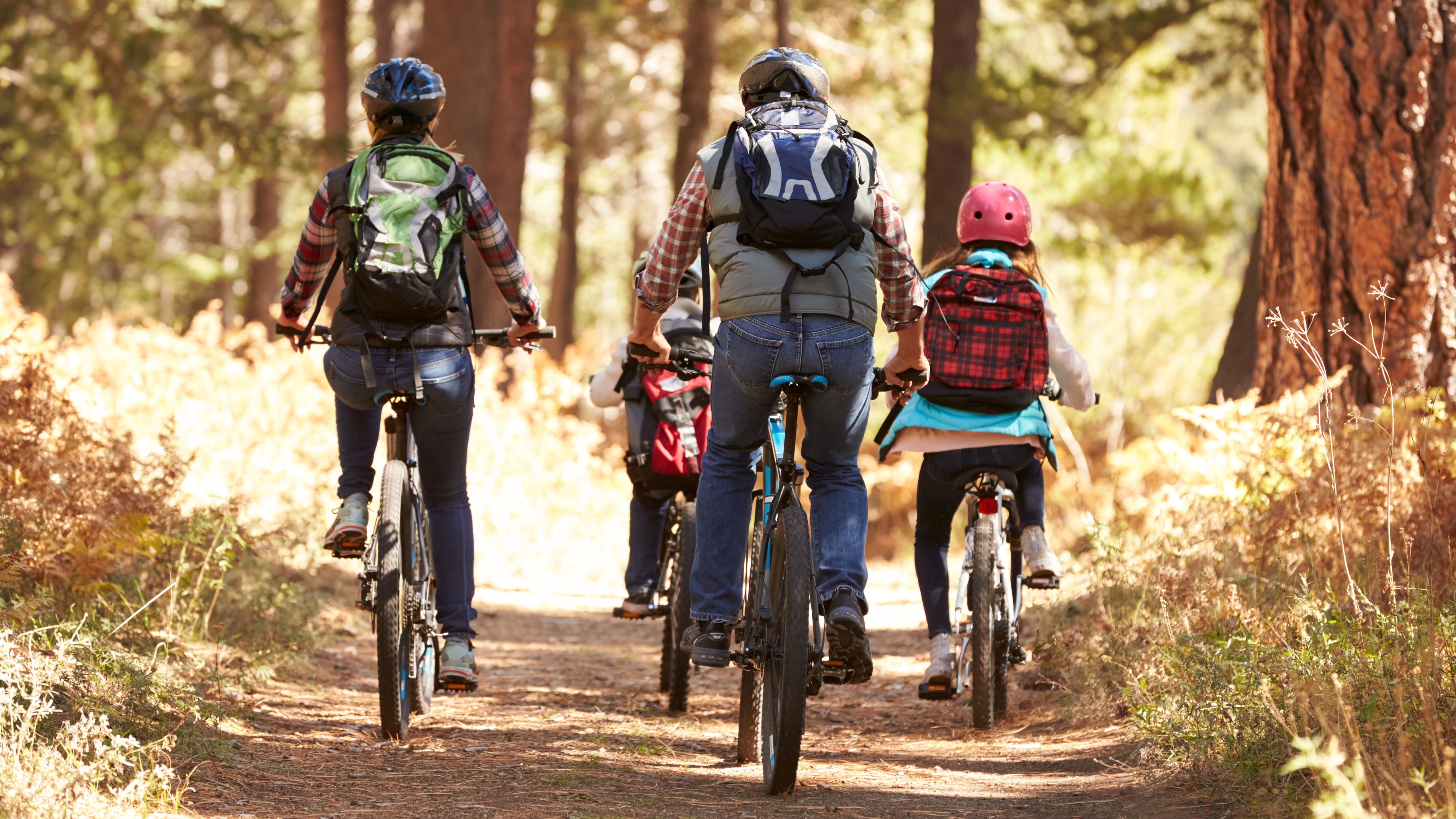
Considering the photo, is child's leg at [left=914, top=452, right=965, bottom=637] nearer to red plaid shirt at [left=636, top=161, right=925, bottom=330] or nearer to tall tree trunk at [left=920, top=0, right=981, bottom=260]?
red plaid shirt at [left=636, top=161, right=925, bottom=330]

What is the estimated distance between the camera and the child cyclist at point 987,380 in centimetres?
559

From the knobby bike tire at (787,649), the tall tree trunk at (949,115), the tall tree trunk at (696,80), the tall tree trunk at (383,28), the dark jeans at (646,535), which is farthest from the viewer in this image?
the tall tree trunk at (696,80)

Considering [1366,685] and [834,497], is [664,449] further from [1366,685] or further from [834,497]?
[1366,685]

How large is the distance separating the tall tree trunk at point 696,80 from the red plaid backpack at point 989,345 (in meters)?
14.3

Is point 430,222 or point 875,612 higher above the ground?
point 430,222

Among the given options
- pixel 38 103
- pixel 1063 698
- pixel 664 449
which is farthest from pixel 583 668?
pixel 38 103

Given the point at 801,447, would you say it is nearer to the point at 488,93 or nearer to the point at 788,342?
the point at 788,342

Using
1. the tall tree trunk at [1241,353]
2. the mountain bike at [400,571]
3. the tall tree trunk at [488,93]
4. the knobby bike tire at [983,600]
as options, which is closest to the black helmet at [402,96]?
the mountain bike at [400,571]

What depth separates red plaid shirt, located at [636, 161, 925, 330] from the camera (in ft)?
14.5

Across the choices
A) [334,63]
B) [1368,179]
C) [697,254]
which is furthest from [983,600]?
[334,63]

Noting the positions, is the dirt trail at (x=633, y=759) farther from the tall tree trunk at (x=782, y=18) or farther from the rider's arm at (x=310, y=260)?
A: the tall tree trunk at (x=782, y=18)

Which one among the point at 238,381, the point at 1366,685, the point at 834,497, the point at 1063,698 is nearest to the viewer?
the point at 1366,685

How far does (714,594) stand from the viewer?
454cm

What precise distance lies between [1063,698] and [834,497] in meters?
2.10
